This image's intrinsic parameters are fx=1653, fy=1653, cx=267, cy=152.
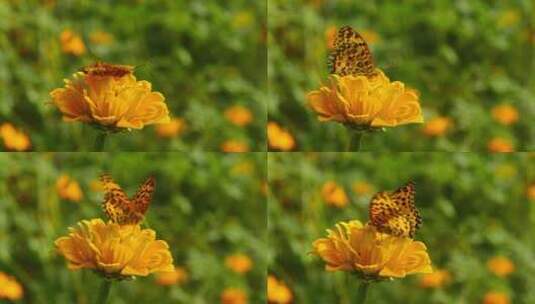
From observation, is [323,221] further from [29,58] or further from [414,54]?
[29,58]

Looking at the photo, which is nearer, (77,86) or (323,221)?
(77,86)

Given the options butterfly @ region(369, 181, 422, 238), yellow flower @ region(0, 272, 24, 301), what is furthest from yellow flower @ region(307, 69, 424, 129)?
yellow flower @ region(0, 272, 24, 301)

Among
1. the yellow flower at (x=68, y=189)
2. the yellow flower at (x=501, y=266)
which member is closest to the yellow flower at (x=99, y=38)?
the yellow flower at (x=68, y=189)

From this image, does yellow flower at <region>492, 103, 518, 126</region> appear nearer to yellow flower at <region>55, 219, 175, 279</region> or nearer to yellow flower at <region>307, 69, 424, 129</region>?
yellow flower at <region>307, 69, 424, 129</region>

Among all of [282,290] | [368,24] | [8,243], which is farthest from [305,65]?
[8,243]

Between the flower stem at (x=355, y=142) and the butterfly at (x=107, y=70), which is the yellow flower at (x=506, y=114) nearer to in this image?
the flower stem at (x=355, y=142)

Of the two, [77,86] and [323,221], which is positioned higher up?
[77,86]

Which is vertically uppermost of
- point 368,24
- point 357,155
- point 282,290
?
point 368,24
